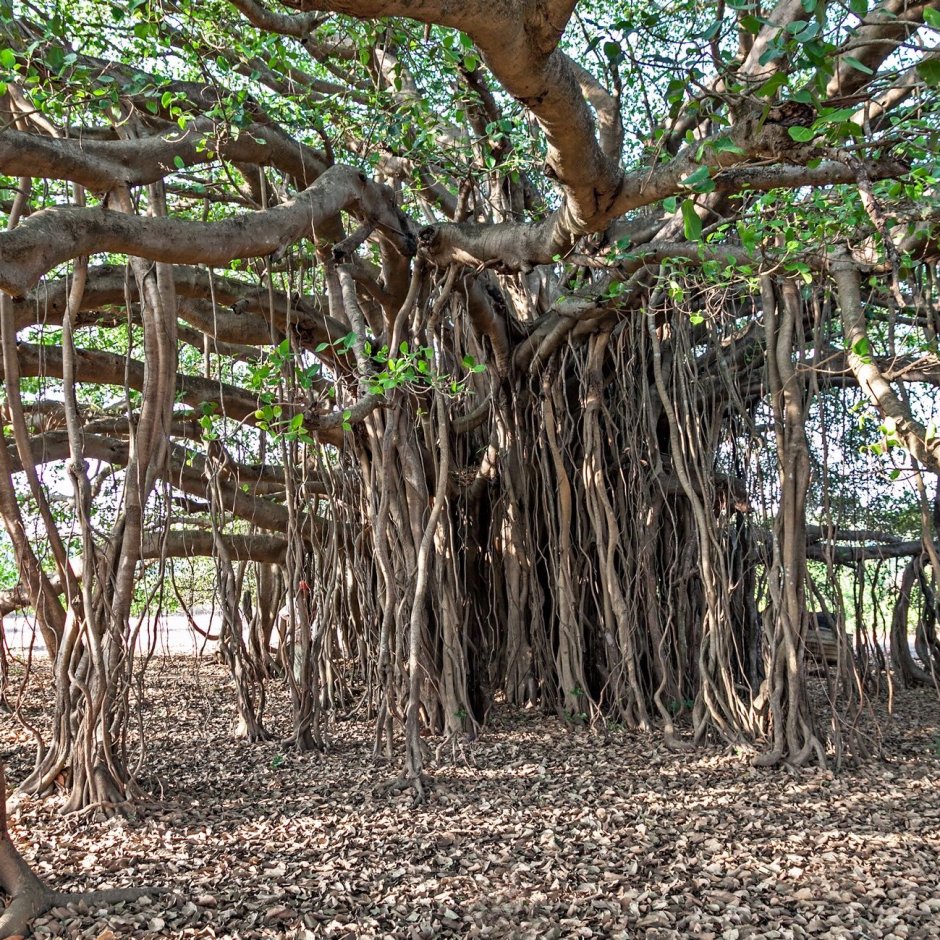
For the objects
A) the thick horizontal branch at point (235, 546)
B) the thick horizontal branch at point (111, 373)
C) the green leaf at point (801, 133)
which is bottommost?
the thick horizontal branch at point (235, 546)

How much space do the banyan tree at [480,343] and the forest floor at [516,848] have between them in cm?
24

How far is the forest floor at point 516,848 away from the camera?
2064mm

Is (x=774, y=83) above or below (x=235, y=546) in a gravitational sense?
above

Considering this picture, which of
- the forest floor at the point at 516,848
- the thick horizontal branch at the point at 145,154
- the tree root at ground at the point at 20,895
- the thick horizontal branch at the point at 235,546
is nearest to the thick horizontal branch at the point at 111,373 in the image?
the thick horizontal branch at the point at 145,154

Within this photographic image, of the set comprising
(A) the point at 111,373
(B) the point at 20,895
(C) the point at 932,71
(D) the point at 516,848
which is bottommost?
(D) the point at 516,848

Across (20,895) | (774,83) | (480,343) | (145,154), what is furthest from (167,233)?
(480,343)

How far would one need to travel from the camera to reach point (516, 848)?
256 cm

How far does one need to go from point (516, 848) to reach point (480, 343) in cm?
262

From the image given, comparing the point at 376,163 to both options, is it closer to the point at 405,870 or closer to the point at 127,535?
the point at 127,535

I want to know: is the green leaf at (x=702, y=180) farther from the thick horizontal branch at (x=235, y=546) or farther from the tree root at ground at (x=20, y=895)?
the thick horizontal branch at (x=235, y=546)

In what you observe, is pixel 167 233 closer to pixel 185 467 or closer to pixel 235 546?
pixel 185 467

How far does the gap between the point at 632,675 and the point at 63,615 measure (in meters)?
2.51

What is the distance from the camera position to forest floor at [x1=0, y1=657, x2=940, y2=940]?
2064 mm

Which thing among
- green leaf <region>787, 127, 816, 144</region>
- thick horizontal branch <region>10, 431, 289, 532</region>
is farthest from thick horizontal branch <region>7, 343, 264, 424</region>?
green leaf <region>787, 127, 816, 144</region>
